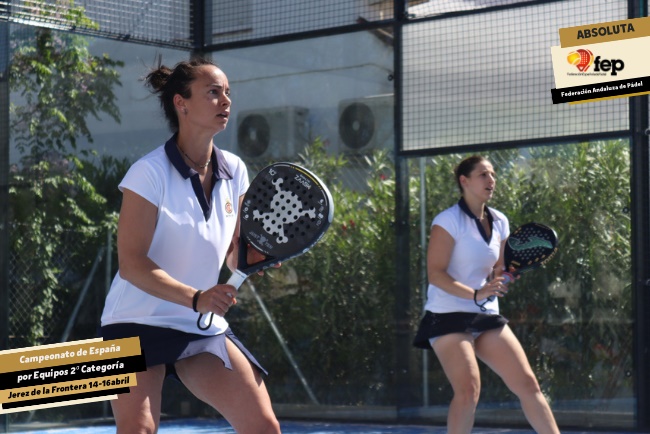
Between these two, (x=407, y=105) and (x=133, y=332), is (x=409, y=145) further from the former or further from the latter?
(x=133, y=332)

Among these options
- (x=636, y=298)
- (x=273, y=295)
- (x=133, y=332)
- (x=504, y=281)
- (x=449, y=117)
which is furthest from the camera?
(x=273, y=295)

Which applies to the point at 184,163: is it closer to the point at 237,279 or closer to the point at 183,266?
the point at 183,266

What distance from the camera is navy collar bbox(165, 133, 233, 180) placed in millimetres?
3758

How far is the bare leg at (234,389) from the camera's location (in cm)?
362

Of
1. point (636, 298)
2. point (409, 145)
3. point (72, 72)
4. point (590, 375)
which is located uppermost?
point (72, 72)

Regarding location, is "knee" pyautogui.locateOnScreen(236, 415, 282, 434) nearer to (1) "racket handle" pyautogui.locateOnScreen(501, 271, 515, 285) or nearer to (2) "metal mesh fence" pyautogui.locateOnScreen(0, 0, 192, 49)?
(1) "racket handle" pyautogui.locateOnScreen(501, 271, 515, 285)

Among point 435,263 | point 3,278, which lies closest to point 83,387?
point 435,263

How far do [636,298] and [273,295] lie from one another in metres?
2.73

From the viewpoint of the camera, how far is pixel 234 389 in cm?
366

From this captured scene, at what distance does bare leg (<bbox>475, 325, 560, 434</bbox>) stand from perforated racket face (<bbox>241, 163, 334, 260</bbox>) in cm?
246

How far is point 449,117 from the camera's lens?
8312 mm

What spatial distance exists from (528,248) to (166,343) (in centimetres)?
281

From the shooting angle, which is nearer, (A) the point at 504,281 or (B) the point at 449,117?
(A) the point at 504,281

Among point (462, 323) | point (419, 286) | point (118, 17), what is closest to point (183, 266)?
point (462, 323)
